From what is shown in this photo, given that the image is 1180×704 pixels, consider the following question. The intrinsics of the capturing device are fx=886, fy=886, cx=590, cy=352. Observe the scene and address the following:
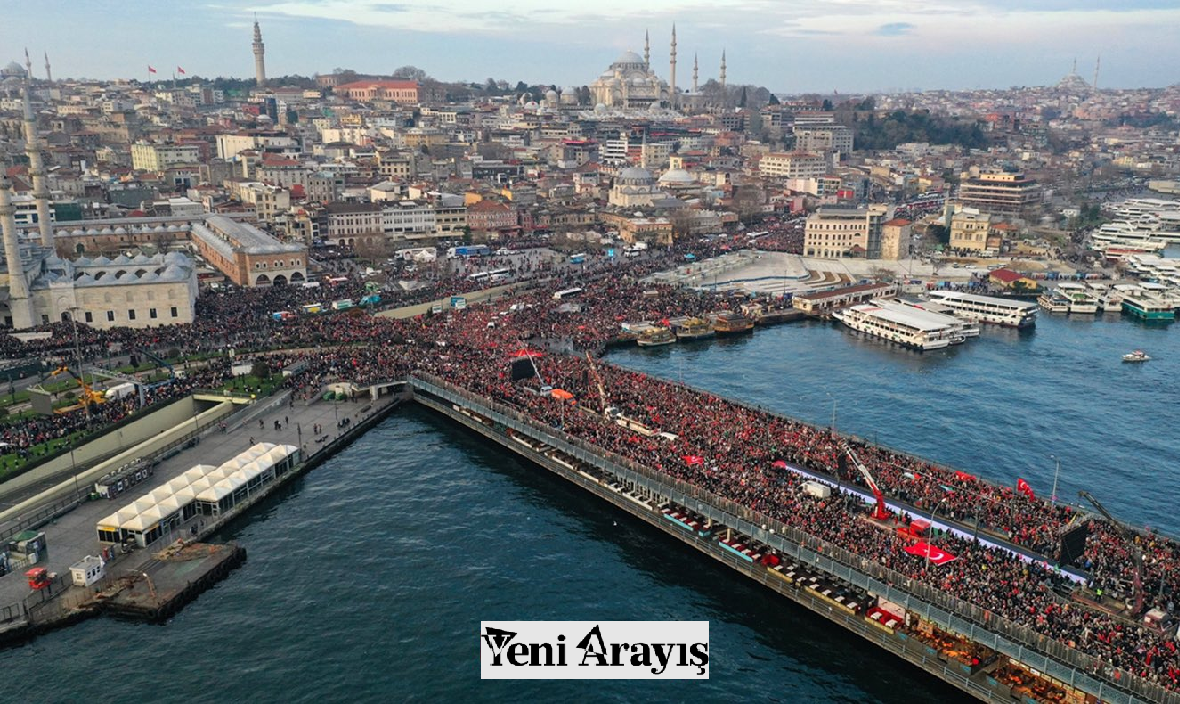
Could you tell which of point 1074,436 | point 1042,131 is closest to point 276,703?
point 1074,436

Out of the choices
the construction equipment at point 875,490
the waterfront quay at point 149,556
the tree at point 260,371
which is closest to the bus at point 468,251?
the tree at point 260,371

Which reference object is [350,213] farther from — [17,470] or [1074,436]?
[1074,436]

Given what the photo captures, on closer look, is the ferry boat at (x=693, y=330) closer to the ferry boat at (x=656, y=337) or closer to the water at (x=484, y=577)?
the ferry boat at (x=656, y=337)

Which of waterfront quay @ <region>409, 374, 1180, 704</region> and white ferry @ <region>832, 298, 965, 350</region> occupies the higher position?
white ferry @ <region>832, 298, 965, 350</region>

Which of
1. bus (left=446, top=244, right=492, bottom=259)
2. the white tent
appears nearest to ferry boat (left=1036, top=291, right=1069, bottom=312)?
bus (left=446, top=244, right=492, bottom=259)

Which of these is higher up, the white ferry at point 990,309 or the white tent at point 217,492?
the white ferry at point 990,309

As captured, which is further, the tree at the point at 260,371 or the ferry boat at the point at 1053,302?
the ferry boat at the point at 1053,302

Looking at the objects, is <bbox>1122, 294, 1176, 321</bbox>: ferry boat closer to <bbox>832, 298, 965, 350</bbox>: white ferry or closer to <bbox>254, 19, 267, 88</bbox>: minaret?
<bbox>832, 298, 965, 350</bbox>: white ferry

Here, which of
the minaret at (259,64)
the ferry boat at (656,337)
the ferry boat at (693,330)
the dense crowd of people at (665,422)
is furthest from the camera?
the minaret at (259,64)
